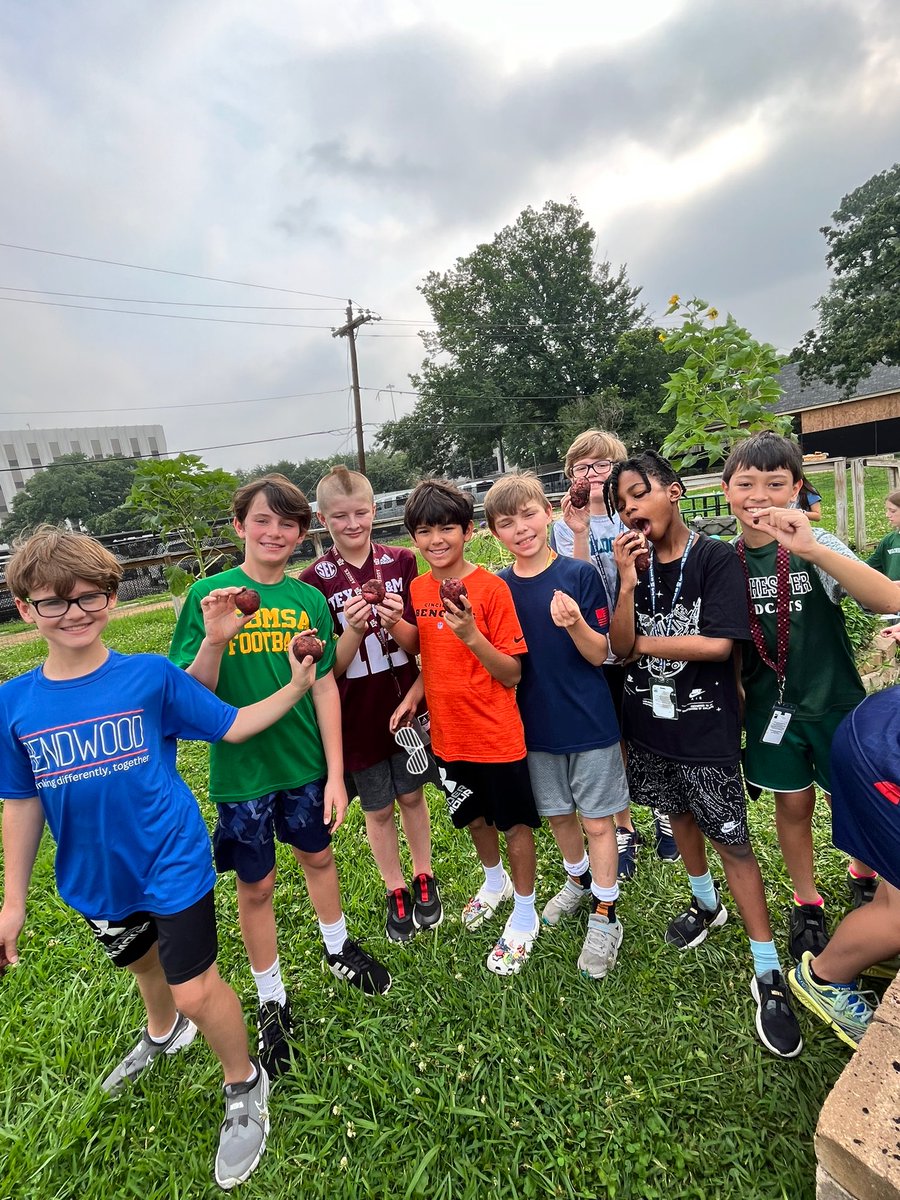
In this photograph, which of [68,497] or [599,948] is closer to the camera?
[599,948]

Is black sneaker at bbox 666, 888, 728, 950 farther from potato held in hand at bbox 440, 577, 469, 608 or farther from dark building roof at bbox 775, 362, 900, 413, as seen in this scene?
dark building roof at bbox 775, 362, 900, 413

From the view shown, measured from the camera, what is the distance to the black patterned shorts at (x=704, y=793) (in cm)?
200

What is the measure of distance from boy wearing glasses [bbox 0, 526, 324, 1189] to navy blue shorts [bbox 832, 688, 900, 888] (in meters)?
1.99

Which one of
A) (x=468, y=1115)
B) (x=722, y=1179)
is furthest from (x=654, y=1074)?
(x=468, y=1115)

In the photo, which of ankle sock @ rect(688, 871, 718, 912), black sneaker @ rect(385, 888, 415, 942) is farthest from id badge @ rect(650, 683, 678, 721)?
black sneaker @ rect(385, 888, 415, 942)

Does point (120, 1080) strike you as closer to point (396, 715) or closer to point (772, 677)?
point (396, 715)

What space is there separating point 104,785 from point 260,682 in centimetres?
61

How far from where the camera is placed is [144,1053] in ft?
7.04

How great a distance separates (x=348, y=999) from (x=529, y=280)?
44313mm

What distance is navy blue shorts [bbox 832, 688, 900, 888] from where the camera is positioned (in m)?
1.54

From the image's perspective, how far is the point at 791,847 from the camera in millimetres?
2211

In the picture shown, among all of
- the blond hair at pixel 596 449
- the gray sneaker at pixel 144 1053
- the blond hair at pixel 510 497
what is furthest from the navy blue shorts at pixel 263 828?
the blond hair at pixel 596 449

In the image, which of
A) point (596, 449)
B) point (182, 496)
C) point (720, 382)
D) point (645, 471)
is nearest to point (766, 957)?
point (645, 471)

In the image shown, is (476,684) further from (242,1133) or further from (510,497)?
(242,1133)
